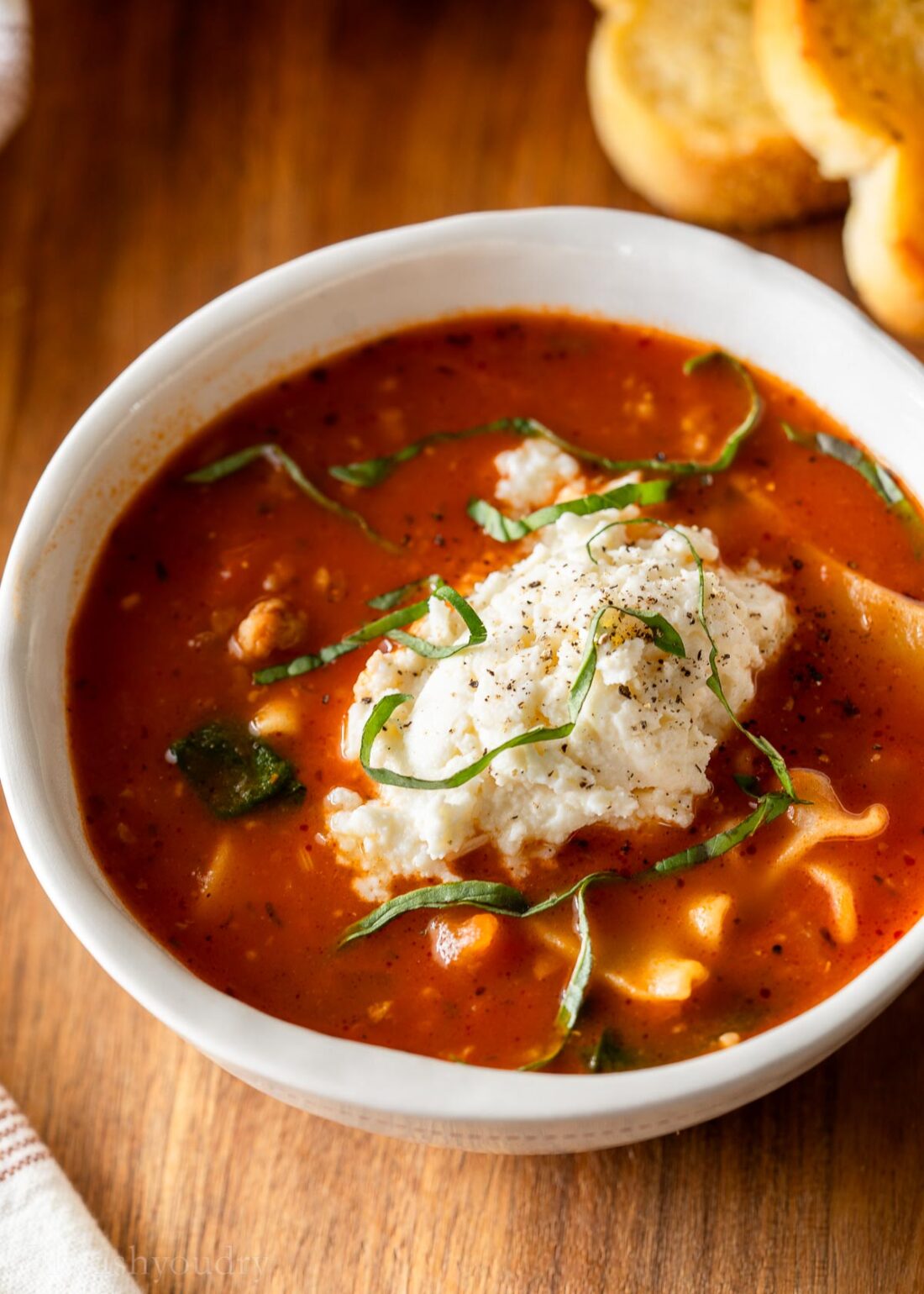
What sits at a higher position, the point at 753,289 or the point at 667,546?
the point at 753,289

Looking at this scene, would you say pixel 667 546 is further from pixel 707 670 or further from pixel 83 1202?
pixel 83 1202

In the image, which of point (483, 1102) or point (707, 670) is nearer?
point (483, 1102)

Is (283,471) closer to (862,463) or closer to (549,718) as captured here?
(549,718)

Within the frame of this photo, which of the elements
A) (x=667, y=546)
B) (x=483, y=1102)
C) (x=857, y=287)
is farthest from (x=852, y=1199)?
(x=857, y=287)

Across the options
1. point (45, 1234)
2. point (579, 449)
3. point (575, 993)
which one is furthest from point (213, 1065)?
point (579, 449)

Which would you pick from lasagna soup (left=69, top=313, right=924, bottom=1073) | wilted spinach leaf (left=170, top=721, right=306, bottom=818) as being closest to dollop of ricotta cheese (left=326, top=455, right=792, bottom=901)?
lasagna soup (left=69, top=313, right=924, bottom=1073)

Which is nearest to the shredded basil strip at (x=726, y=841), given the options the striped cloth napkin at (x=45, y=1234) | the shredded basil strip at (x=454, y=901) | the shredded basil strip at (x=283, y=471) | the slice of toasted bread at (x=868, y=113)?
the shredded basil strip at (x=454, y=901)

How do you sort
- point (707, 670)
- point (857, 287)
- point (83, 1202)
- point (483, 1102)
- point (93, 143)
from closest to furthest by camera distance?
point (483, 1102), point (707, 670), point (83, 1202), point (857, 287), point (93, 143)
